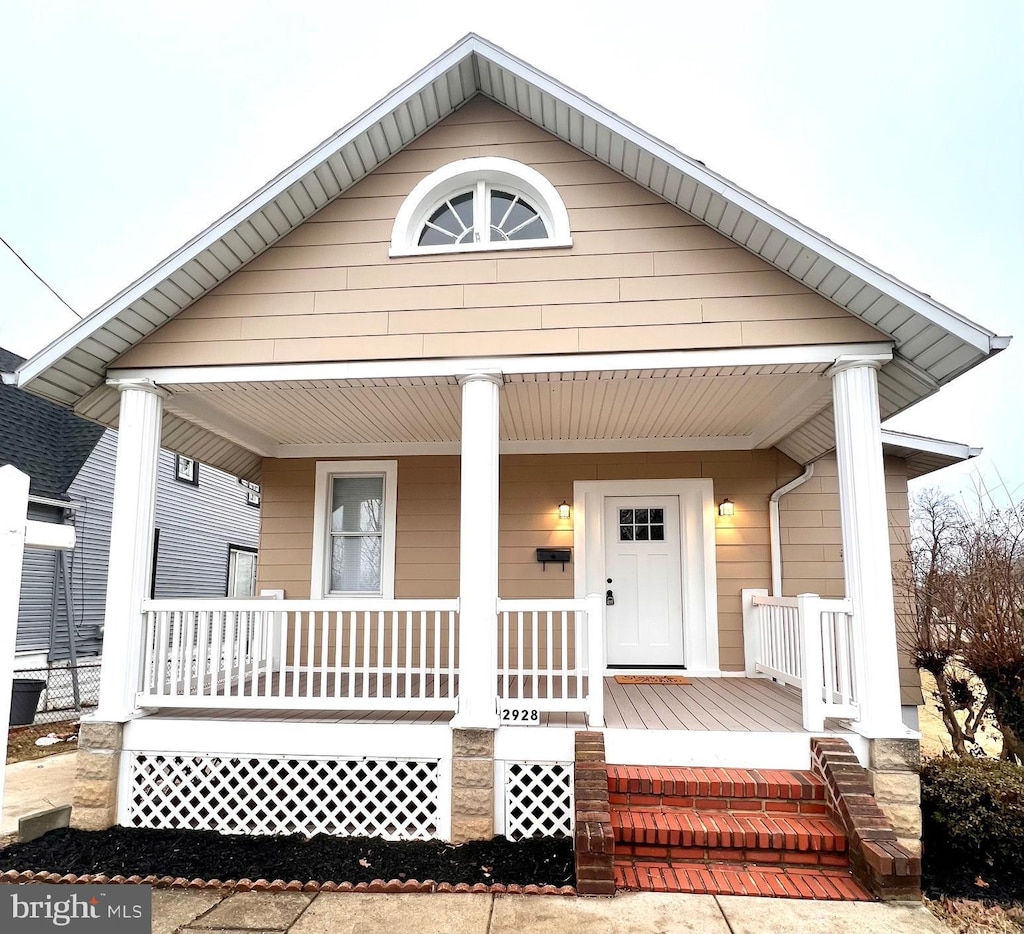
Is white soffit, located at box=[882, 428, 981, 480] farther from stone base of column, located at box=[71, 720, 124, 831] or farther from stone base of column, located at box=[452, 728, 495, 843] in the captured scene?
stone base of column, located at box=[71, 720, 124, 831]

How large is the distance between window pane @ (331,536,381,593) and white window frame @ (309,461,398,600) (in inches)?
2.9

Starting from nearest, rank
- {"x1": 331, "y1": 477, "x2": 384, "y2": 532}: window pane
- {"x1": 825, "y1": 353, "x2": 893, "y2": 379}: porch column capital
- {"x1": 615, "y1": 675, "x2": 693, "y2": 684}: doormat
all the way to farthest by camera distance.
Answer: {"x1": 825, "y1": 353, "x2": 893, "y2": 379}: porch column capital → {"x1": 615, "y1": 675, "x2": 693, "y2": 684}: doormat → {"x1": 331, "y1": 477, "x2": 384, "y2": 532}: window pane

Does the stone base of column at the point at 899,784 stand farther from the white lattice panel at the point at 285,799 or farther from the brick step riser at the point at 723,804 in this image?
the white lattice panel at the point at 285,799

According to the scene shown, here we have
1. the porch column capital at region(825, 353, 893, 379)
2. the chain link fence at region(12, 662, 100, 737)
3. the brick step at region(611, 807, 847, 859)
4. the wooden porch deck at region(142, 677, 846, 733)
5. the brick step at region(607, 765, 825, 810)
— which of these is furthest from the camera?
the chain link fence at region(12, 662, 100, 737)

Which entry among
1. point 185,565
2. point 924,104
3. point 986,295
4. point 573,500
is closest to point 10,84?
point 185,565

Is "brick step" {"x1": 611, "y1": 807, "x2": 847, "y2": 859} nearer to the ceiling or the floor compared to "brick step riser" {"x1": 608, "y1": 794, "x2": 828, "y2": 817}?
nearer to the floor

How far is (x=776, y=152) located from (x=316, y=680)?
46.4 meters

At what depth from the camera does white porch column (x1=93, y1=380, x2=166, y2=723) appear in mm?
5078

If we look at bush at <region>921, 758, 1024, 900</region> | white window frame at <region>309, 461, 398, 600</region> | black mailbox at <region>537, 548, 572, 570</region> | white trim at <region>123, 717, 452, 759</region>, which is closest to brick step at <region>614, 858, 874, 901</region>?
bush at <region>921, 758, 1024, 900</region>

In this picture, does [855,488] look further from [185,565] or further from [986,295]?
[986,295]

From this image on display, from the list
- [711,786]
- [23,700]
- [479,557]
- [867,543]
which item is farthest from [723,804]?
[23,700]

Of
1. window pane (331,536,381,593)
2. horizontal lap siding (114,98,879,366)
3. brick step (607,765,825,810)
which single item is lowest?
brick step (607,765,825,810)

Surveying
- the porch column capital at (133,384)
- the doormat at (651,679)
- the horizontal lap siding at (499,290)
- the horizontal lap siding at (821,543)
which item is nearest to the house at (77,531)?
the porch column capital at (133,384)

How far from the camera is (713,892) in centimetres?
396
